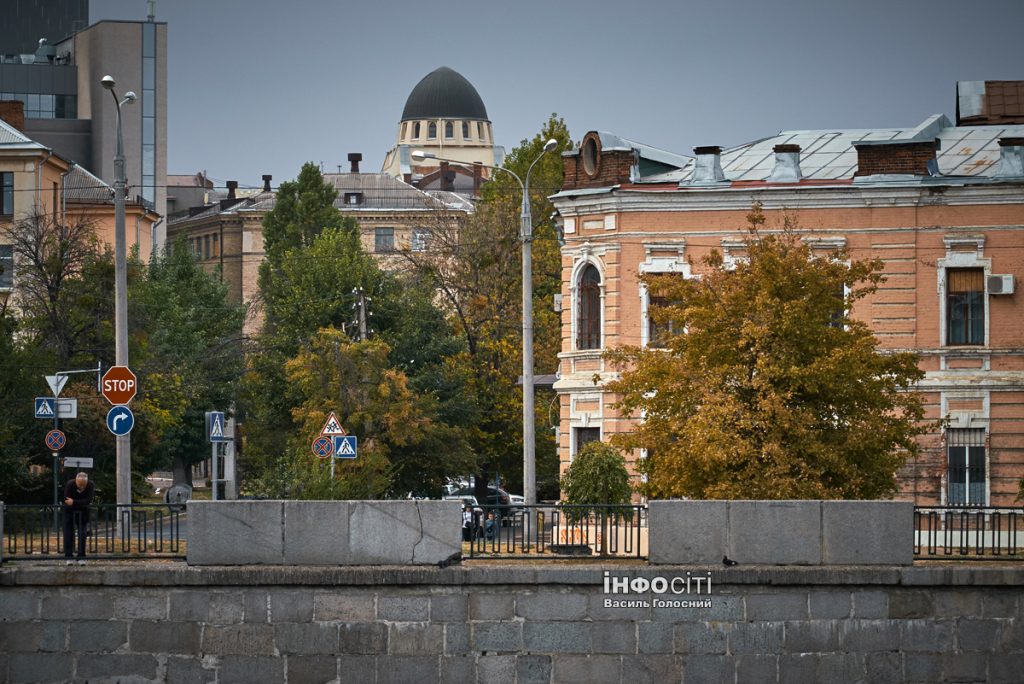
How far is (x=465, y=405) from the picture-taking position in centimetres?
5775

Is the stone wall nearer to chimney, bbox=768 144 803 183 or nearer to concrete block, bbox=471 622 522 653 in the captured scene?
concrete block, bbox=471 622 522 653

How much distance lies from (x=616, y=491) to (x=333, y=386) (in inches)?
701

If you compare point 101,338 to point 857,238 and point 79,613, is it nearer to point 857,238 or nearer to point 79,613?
point 857,238

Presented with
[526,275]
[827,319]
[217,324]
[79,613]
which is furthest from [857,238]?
[217,324]

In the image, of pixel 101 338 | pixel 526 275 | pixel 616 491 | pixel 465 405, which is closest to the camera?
pixel 616 491

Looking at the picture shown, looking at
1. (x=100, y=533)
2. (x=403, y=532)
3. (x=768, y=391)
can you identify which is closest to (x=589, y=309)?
(x=768, y=391)

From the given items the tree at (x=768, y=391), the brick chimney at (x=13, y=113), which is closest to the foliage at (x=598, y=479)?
the tree at (x=768, y=391)

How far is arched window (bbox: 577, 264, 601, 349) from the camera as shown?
141 ft

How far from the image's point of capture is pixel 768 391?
29344 millimetres

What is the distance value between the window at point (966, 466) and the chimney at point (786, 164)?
22.0 ft

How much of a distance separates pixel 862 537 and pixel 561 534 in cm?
410

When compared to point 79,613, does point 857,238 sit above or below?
above

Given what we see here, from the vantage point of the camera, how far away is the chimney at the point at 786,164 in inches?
1674

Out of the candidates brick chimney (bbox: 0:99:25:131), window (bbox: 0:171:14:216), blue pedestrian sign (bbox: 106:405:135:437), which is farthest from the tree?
brick chimney (bbox: 0:99:25:131)
